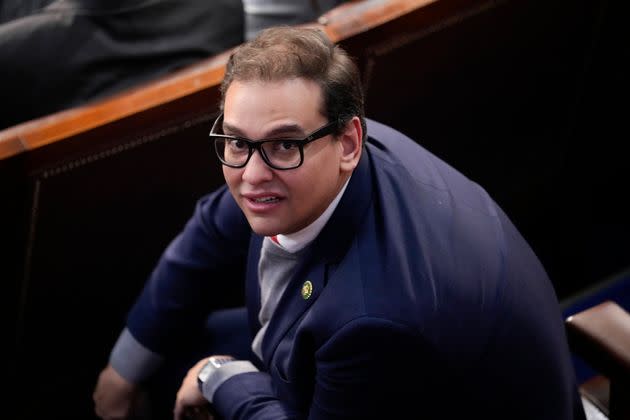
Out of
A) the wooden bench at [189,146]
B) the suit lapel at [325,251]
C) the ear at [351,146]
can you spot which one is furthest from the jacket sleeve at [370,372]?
the wooden bench at [189,146]

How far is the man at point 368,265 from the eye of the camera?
42.5 inches

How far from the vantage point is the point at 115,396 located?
1637 mm

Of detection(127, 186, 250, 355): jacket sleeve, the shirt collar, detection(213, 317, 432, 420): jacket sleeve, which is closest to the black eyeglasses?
the shirt collar

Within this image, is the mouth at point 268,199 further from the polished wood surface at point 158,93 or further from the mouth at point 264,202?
the polished wood surface at point 158,93

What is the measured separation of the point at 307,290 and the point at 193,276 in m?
0.42

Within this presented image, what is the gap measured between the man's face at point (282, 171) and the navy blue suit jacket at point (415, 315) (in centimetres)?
6

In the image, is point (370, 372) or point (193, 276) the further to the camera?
point (193, 276)

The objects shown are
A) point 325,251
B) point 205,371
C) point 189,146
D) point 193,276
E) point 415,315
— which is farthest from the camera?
point 189,146

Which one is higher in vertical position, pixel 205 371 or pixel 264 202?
pixel 264 202

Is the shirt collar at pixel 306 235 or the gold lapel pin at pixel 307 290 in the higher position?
the shirt collar at pixel 306 235

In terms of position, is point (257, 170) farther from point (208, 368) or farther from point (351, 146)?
point (208, 368)

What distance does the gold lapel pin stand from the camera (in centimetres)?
120

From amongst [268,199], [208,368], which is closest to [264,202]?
[268,199]

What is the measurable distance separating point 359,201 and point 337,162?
78 mm
